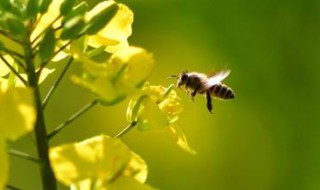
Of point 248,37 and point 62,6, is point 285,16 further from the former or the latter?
point 62,6

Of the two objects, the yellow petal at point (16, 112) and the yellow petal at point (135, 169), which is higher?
the yellow petal at point (16, 112)

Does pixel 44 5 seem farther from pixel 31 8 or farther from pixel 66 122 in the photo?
pixel 66 122

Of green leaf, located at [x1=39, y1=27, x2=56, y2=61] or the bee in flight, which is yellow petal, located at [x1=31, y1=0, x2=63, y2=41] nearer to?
green leaf, located at [x1=39, y1=27, x2=56, y2=61]

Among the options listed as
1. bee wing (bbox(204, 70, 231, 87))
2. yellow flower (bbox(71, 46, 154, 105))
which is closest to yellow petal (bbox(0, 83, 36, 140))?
yellow flower (bbox(71, 46, 154, 105))

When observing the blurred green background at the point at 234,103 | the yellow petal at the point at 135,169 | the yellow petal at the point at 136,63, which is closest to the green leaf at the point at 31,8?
the yellow petal at the point at 136,63

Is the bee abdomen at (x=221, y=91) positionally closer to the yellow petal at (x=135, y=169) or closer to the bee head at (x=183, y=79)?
the bee head at (x=183, y=79)

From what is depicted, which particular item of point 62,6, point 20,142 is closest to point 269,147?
point 20,142

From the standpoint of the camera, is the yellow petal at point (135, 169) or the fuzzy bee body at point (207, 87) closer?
the yellow petal at point (135, 169)

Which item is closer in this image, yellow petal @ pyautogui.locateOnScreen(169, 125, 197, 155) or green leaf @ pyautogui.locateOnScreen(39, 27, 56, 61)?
green leaf @ pyautogui.locateOnScreen(39, 27, 56, 61)
